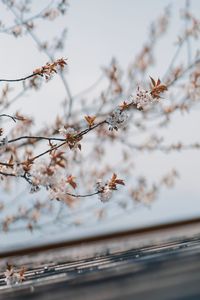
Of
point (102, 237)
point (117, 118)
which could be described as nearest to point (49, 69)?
point (117, 118)

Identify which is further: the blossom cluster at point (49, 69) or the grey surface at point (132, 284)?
the blossom cluster at point (49, 69)

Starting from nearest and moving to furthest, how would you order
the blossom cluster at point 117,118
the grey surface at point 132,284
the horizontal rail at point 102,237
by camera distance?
the grey surface at point 132,284 → the horizontal rail at point 102,237 → the blossom cluster at point 117,118

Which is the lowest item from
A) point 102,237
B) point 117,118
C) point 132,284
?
point 132,284

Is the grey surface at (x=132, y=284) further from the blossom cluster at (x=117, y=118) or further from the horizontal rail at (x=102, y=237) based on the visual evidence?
the blossom cluster at (x=117, y=118)

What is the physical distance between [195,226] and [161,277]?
39.0 inches

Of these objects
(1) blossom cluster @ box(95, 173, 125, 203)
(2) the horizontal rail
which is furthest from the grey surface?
(1) blossom cluster @ box(95, 173, 125, 203)

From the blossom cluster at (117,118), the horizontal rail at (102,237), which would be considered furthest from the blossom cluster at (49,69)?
the horizontal rail at (102,237)

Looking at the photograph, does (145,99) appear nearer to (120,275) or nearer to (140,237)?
(140,237)

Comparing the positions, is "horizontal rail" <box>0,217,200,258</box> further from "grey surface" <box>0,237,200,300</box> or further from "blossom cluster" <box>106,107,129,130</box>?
"blossom cluster" <box>106,107,129,130</box>

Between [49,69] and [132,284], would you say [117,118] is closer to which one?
[49,69]

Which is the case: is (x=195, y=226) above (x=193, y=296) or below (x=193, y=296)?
above

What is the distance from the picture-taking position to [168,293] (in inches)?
64.7

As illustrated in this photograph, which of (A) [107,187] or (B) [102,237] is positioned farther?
(A) [107,187]

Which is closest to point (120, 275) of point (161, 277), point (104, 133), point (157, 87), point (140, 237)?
point (161, 277)
